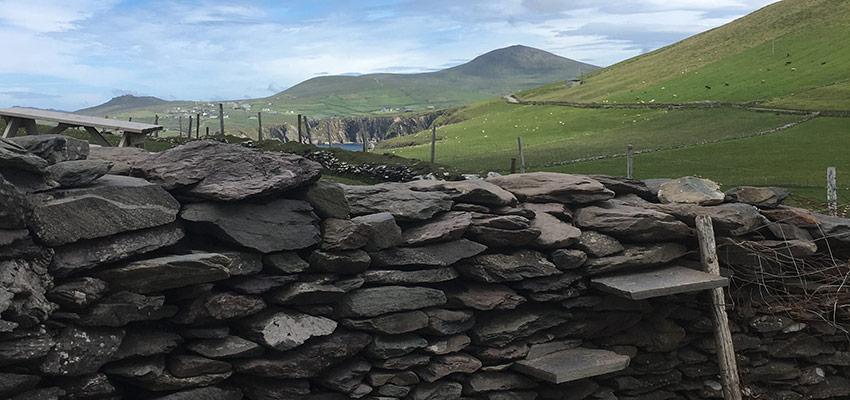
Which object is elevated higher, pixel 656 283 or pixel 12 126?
pixel 12 126

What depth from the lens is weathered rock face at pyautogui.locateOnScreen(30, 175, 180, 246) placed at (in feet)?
22.5

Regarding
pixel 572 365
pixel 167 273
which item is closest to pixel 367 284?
pixel 167 273

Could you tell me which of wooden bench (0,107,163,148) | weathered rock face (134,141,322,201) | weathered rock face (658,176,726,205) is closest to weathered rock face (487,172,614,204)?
weathered rock face (658,176,726,205)

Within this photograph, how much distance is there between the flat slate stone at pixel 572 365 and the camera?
9.34 meters

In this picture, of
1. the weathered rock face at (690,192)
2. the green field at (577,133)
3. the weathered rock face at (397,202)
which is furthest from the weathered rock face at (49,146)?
the green field at (577,133)

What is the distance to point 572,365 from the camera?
9.65 m

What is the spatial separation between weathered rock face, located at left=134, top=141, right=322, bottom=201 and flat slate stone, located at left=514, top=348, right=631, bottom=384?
13.5ft

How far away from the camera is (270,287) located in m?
8.05

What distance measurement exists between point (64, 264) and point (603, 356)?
24.0ft

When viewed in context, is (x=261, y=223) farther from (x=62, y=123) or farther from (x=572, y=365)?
(x=62, y=123)

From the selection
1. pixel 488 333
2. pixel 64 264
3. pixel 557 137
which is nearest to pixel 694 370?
pixel 488 333

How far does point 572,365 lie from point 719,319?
2834 mm

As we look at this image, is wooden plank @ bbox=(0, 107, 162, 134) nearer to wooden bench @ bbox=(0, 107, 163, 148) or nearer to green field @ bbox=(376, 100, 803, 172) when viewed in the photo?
wooden bench @ bbox=(0, 107, 163, 148)

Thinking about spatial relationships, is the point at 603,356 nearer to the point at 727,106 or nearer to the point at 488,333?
the point at 488,333
